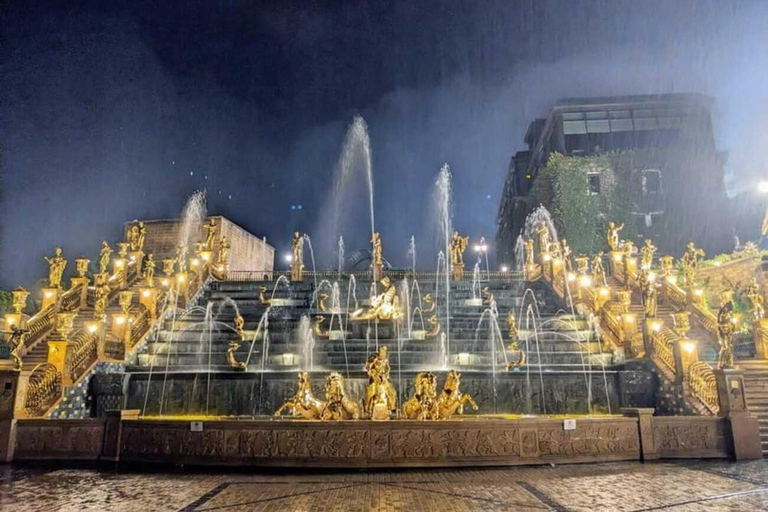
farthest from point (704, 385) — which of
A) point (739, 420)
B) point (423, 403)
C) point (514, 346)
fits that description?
point (423, 403)

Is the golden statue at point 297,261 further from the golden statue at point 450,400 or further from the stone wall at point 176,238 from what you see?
the golden statue at point 450,400

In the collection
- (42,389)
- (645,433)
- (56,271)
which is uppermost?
(56,271)

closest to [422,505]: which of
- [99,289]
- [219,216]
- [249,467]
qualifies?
[249,467]

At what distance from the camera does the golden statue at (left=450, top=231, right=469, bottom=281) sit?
31861mm

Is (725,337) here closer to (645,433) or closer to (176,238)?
(645,433)

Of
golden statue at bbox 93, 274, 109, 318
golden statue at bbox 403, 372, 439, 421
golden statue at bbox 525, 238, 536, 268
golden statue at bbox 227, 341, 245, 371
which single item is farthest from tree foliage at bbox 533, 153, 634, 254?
golden statue at bbox 403, 372, 439, 421

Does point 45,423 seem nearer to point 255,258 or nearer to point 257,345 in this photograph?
point 257,345

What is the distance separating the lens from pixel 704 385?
14211 mm

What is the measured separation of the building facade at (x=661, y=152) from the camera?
1962 inches

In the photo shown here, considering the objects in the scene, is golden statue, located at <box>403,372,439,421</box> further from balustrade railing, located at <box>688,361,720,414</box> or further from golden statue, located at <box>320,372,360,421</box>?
balustrade railing, located at <box>688,361,720,414</box>

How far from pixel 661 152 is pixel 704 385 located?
43.0 metres

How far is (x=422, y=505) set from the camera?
7.76 metres

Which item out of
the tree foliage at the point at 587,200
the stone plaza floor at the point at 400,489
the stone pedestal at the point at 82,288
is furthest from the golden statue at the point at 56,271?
the tree foliage at the point at 587,200

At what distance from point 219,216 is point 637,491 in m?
42.5
